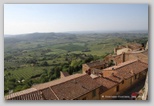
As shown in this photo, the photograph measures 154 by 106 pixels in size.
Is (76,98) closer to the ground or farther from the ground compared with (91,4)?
closer to the ground

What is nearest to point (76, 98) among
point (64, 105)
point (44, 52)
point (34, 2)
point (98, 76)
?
point (64, 105)

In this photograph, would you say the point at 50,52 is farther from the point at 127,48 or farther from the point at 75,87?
the point at 127,48

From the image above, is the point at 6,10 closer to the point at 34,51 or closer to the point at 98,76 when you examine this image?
the point at 34,51

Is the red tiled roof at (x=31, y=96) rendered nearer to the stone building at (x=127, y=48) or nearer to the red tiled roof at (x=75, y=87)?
the red tiled roof at (x=75, y=87)

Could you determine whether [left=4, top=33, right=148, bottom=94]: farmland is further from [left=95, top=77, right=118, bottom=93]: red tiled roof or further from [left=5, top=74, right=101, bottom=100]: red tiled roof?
[left=95, top=77, right=118, bottom=93]: red tiled roof

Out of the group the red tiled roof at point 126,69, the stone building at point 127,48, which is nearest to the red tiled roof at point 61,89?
the red tiled roof at point 126,69
